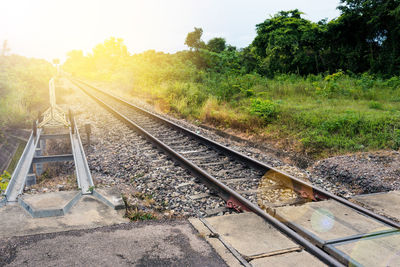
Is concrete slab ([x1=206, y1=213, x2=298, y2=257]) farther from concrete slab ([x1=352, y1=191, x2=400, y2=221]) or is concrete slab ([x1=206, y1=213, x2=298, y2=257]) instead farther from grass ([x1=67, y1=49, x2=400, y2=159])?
grass ([x1=67, y1=49, x2=400, y2=159])

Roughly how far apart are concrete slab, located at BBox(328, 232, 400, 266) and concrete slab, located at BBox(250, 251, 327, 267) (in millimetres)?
315

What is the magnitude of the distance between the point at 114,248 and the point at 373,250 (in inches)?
107

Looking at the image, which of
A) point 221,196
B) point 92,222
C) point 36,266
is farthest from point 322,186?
point 36,266

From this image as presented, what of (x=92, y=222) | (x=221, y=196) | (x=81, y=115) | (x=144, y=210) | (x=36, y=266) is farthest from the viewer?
(x=81, y=115)

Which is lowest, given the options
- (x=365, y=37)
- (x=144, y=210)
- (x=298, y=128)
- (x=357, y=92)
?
(x=144, y=210)

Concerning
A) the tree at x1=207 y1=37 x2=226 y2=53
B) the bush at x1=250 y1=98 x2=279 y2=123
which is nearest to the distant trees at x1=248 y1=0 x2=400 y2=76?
the bush at x1=250 y1=98 x2=279 y2=123

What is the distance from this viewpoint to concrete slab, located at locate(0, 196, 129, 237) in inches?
138

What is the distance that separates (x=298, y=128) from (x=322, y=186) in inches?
147

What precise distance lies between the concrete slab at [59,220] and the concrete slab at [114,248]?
0.16 m

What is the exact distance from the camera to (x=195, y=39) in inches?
1366

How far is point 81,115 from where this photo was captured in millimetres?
14242

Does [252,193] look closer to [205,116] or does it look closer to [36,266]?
[36,266]

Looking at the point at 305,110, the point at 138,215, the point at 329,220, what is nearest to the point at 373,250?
the point at 329,220

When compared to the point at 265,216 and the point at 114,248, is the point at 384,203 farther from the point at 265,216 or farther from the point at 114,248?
the point at 114,248
